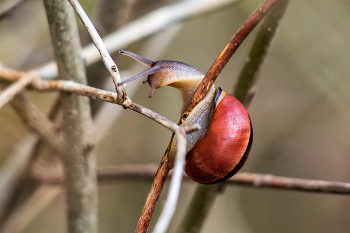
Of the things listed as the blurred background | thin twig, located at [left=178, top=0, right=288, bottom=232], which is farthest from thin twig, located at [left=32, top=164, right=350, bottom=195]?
the blurred background

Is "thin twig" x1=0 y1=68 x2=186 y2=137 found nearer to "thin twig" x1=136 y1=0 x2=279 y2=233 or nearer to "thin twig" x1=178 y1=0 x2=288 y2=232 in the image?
"thin twig" x1=136 y1=0 x2=279 y2=233

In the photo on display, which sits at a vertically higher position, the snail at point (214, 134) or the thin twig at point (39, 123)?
the snail at point (214, 134)

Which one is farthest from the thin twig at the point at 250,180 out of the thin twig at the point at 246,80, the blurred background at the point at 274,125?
the blurred background at the point at 274,125

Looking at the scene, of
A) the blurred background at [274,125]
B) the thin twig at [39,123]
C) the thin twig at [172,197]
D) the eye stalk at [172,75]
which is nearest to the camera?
the thin twig at [172,197]

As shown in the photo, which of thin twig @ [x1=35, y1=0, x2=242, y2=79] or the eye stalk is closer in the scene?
the eye stalk

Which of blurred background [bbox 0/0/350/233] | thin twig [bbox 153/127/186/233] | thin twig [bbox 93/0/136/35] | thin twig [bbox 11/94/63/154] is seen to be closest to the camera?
thin twig [bbox 153/127/186/233]

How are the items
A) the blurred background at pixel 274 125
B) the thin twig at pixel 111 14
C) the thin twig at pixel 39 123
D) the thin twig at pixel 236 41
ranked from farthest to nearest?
the blurred background at pixel 274 125 → the thin twig at pixel 111 14 → the thin twig at pixel 39 123 → the thin twig at pixel 236 41

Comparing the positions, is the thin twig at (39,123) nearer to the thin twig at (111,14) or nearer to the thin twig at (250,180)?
the thin twig at (250,180)
